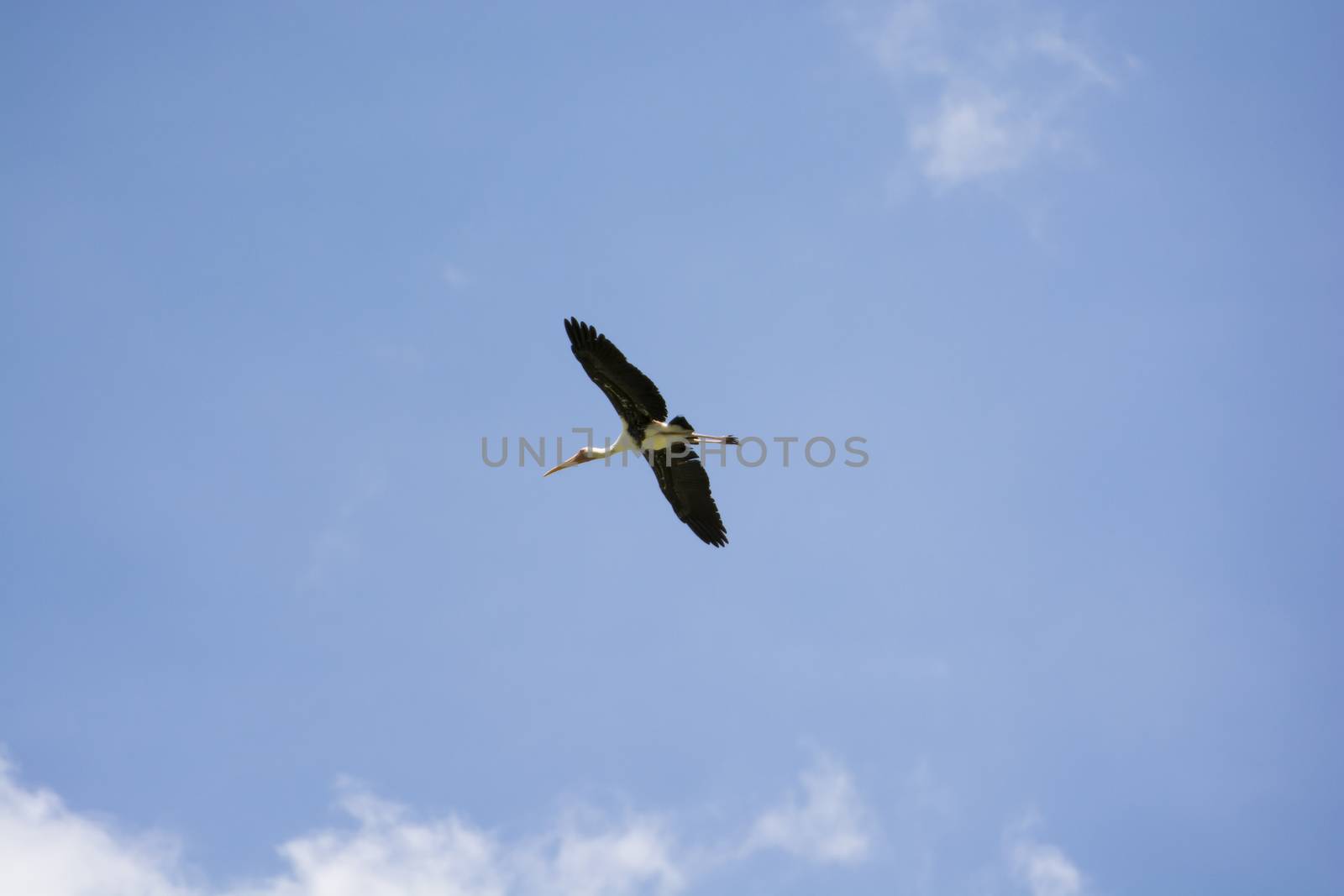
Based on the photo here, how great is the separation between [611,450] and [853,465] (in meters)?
4.40

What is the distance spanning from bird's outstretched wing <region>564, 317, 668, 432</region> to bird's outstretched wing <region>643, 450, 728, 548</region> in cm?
78

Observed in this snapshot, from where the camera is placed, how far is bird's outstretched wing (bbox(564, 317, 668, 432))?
21016mm

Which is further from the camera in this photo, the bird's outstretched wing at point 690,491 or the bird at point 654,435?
the bird's outstretched wing at point 690,491

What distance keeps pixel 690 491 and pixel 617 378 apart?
277cm

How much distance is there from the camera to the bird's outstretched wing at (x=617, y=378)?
21016mm

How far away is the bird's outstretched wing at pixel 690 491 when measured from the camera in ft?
74.9

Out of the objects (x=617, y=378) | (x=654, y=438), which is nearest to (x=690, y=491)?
(x=654, y=438)

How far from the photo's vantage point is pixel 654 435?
22578 millimetres

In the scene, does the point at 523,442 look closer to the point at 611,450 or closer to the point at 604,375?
the point at 611,450

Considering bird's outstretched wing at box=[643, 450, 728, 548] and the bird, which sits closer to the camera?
the bird

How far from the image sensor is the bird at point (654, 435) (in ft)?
69.4

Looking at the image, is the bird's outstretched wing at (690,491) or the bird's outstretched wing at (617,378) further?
the bird's outstretched wing at (690,491)

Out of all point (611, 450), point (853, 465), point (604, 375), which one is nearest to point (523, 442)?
point (611, 450)

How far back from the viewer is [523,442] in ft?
81.2
